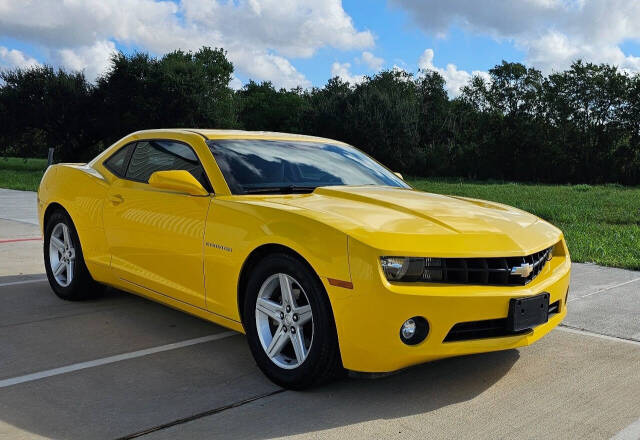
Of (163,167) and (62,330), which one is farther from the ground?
(163,167)

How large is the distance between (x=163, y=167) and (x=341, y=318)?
2.23m

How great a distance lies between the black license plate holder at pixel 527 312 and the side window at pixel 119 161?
3.20 meters

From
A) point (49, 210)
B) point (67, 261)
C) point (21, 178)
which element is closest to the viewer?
point (67, 261)

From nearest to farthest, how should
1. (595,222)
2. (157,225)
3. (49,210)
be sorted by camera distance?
(157,225), (49,210), (595,222)

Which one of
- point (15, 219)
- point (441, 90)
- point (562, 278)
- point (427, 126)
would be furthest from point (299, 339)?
point (441, 90)

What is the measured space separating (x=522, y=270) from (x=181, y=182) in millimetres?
2130

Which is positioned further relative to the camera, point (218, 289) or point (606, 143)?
point (606, 143)

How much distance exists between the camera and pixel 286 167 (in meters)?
4.61

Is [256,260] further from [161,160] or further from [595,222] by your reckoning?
[595,222]

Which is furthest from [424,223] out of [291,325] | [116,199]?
[116,199]

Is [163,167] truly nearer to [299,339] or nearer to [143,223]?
[143,223]

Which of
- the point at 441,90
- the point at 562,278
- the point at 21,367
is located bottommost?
the point at 21,367

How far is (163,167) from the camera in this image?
4980 mm

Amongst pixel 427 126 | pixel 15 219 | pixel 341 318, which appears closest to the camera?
pixel 341 318
